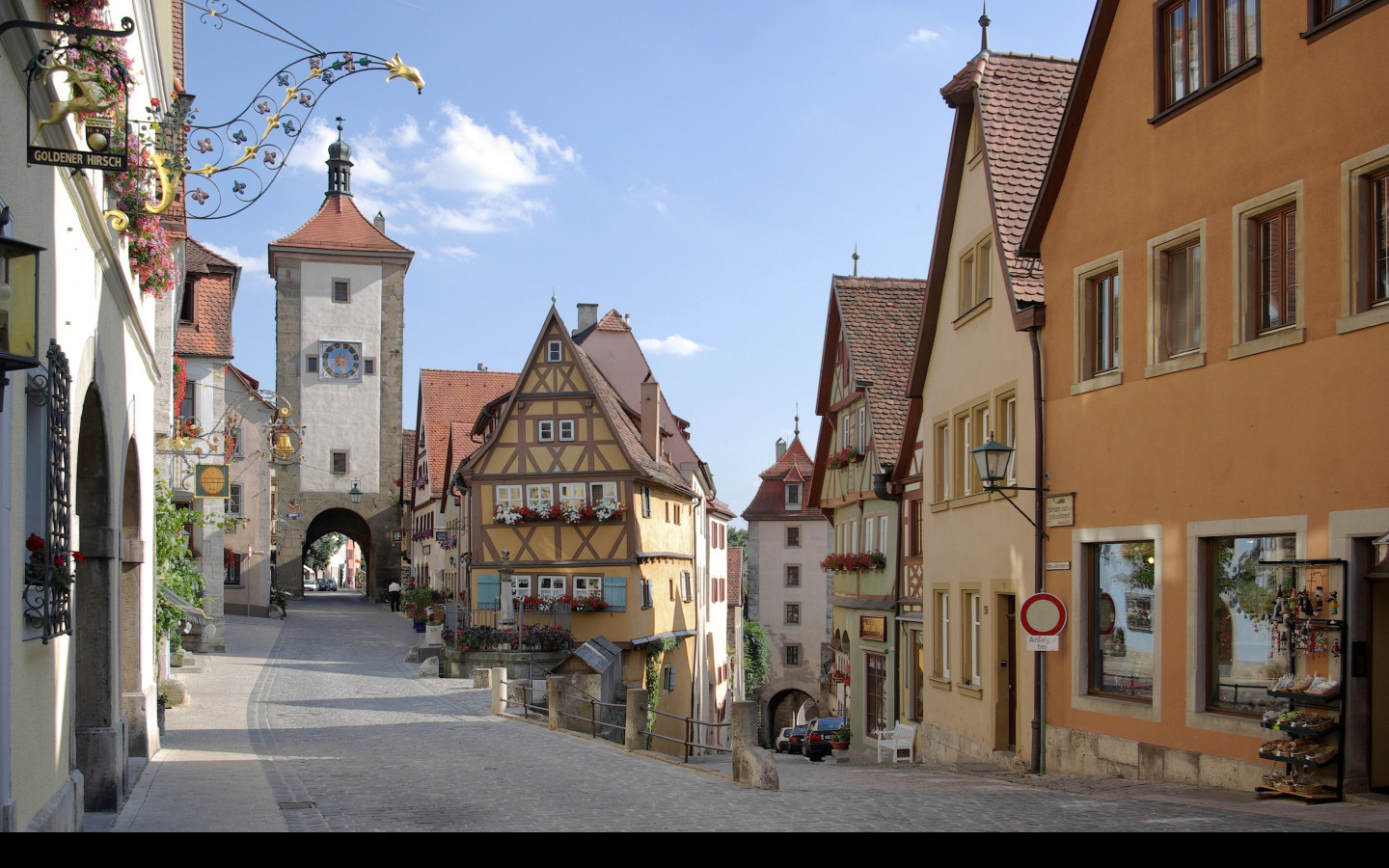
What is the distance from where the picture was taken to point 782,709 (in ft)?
175

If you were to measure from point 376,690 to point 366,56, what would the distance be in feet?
62.4

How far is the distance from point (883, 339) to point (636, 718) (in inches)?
454

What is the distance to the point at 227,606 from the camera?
47.1 meters

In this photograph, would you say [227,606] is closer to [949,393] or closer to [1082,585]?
[949,393]

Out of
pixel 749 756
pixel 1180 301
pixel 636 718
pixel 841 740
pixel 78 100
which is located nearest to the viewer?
pixel 78 100

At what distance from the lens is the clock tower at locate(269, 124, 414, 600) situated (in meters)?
58.7

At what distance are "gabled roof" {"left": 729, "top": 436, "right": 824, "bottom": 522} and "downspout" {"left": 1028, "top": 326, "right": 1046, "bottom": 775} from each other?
38093 millimetres

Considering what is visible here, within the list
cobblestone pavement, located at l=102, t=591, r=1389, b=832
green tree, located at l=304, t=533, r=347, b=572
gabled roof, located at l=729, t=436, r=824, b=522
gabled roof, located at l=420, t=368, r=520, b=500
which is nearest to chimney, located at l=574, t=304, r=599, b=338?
gabled roof, located at l=420, t=368, r=520, b=500

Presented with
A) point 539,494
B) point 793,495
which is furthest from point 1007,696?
point 793,495

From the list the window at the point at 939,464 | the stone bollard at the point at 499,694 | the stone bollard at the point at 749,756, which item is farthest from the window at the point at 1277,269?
the stone bollard at the point at 499,694

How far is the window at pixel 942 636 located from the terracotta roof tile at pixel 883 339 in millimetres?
5086

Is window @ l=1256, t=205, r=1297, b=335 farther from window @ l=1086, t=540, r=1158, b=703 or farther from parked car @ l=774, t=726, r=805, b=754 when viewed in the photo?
parked car @ l=774, t=726, r=805, b=754

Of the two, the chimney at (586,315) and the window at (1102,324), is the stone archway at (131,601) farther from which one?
the chimney at (586,315)

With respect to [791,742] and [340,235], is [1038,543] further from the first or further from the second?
[340,235]
